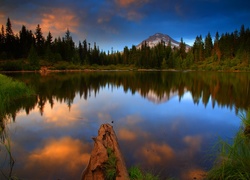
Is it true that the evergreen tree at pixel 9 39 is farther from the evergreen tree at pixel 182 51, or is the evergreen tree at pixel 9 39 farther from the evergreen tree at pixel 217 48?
the evergreen tree at pixel 217 48

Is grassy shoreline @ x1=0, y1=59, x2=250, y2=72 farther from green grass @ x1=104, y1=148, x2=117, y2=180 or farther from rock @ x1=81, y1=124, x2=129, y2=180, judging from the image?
green grass @ x1=104, y1=148, x2=117, y2=180

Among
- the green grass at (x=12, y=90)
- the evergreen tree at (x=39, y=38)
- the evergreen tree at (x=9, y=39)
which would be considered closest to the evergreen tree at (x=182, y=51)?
the evergreen tree at (x=39, y=38)

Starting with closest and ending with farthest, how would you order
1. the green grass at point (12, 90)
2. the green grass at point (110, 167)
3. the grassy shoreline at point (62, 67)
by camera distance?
the green grass at point (110, 167) → the green grass at point (12, 90) → the grassy shoreline at point (62, 67)

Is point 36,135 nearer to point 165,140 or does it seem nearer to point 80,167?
point 80,167

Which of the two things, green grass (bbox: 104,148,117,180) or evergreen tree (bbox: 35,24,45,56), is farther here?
evergreen tree (bbox: 35,24,45,56)

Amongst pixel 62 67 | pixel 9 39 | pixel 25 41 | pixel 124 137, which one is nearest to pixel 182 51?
pixel 62 67

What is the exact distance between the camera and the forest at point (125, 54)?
255 ft

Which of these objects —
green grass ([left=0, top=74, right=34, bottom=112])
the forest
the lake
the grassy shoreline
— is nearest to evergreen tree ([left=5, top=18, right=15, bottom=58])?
the forest

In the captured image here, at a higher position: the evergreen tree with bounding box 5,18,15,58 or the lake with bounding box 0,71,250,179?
the evergreen tree with bounding box 5,18,15,58

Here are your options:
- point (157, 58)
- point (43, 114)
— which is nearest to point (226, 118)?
point (43, 114)

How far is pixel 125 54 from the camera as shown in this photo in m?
124

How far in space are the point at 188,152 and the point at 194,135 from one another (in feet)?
6.68

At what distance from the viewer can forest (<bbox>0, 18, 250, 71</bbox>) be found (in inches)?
3066

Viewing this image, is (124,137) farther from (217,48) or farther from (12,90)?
(217,48)
